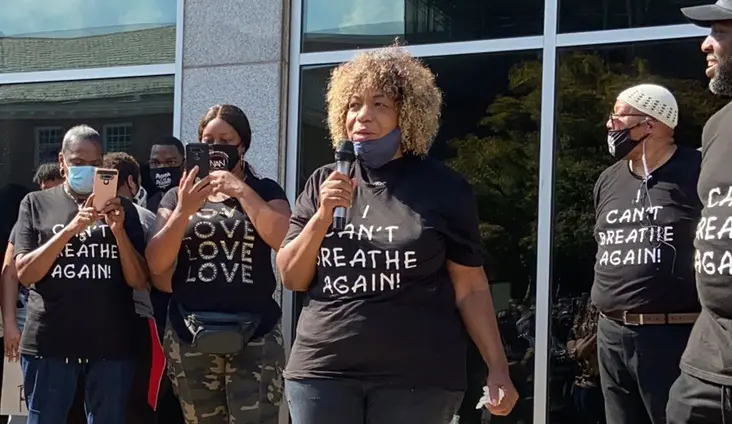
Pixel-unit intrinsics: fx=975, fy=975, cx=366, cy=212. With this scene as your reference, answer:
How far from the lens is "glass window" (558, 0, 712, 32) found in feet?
17.7

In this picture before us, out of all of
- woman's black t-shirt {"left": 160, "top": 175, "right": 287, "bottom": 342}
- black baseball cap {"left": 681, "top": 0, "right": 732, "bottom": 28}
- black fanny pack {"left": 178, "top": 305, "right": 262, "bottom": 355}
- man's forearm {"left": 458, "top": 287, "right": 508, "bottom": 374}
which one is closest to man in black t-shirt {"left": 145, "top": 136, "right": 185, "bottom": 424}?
woman's black t-shirt {"left": 160, "top": 175, "right": 287, "bottom": 342}

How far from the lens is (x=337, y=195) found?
300cm

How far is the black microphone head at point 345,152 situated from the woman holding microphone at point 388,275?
0.04m

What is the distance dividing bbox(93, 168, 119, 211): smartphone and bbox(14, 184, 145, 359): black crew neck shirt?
0.83 ft

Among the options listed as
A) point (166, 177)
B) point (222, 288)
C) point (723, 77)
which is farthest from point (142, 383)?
point (723, 77)

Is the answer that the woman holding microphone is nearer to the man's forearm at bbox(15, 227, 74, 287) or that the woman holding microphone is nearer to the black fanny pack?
the black fanny pack

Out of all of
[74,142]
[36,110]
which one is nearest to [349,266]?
[74,142]

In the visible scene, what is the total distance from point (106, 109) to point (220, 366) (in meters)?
3.20

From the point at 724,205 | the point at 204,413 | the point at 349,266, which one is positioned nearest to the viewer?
the point at 724,205

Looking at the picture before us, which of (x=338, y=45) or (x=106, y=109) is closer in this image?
(x=338, y=45)

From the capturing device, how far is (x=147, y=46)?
22.2ft

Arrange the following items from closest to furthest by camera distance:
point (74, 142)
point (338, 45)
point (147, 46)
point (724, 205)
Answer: point (724, 205)
point (74, 142)
point (338, 45)
point (147, 46)

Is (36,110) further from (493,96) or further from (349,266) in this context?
(349,266)

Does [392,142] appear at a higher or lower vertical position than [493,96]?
lower
